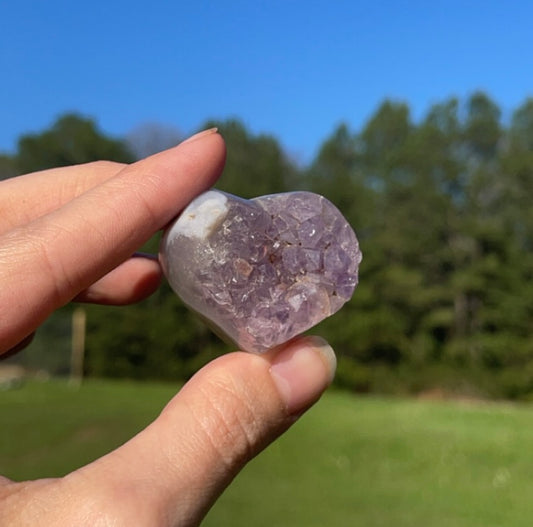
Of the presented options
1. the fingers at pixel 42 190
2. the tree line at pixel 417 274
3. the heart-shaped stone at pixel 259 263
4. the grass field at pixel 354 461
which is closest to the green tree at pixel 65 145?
the tree line at pixel 417 274

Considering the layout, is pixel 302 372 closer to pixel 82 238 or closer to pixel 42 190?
pixel 82 238

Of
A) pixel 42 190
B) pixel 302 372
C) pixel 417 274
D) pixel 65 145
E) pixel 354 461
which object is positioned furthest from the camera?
pixel 65 145

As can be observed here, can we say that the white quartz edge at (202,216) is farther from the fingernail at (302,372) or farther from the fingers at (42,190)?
the fingers at (42,190)

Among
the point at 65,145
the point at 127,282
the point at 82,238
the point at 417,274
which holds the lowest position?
the point at 417,274

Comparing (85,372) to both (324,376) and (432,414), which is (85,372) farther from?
(324,376)

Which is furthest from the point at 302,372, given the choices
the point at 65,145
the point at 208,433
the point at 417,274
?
the point at 65,145

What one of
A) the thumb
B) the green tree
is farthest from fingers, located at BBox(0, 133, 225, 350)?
the green tree

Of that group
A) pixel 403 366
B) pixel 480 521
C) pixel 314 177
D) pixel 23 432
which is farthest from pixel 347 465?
pixel 314 177

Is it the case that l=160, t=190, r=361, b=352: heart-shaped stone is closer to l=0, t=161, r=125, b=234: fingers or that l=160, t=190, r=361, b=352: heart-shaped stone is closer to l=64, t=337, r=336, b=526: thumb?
l=64, t=337, r=336, b=526: thumb
